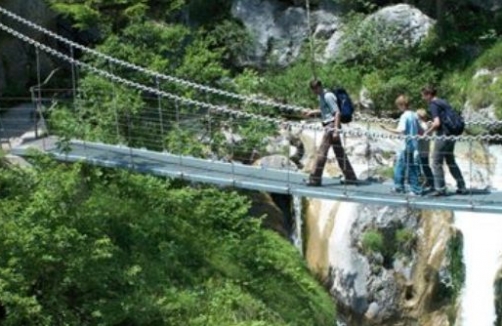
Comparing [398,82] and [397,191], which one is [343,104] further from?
[398,82]

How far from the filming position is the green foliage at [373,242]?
39.4 ft

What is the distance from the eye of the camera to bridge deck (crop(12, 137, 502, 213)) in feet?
28.3

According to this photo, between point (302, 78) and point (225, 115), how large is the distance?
1933mm

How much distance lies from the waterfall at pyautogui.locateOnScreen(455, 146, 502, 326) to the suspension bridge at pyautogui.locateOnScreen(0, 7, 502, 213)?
509mm

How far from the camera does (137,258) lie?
9977 mm

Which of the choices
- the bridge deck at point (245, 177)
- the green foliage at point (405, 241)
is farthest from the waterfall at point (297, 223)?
the bridge deck at point (245, 177)

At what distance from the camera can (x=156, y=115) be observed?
14.3 m

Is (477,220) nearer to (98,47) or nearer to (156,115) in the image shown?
(156,115)

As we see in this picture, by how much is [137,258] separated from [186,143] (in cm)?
276

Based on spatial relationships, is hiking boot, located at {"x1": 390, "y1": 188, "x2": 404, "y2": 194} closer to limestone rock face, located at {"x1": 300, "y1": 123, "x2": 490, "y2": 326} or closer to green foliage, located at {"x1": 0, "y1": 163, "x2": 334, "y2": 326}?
green foliage, located at {"x1": 0, "y1": 163, "x2": 334, "y2": 326}

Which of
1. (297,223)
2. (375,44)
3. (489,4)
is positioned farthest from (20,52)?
(489,4)

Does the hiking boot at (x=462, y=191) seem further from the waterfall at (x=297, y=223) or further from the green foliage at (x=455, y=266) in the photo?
the waterfall at (x=297, y=223)

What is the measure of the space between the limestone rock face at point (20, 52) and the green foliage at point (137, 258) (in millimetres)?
4563

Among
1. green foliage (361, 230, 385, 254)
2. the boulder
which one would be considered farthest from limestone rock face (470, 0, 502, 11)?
green foliage (361, 230, 385, 254)
